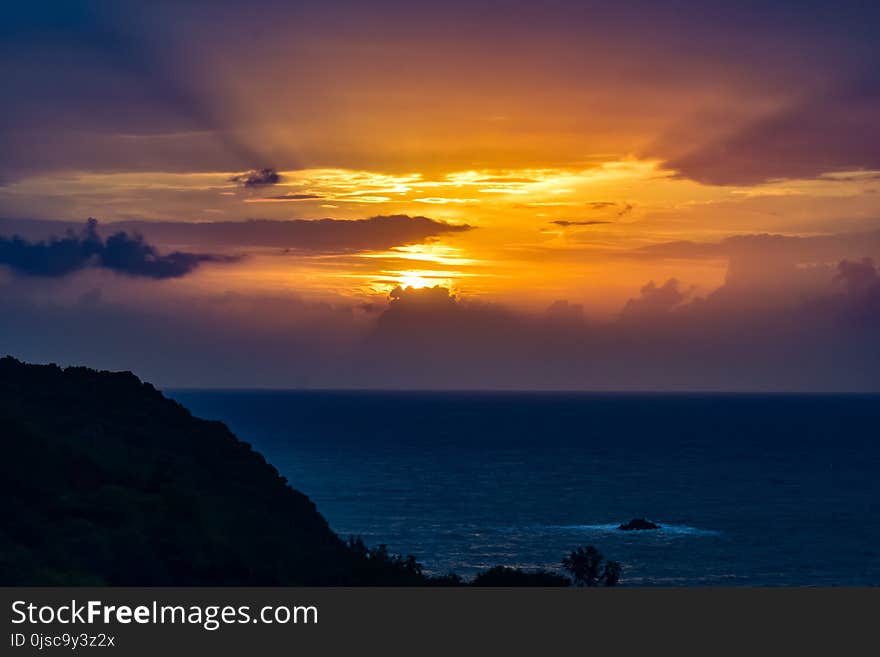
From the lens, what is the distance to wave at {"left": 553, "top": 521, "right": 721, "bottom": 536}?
126 m

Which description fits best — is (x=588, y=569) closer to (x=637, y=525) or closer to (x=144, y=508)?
(x=637, y=525)

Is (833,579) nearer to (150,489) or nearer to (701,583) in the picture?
(701,583)

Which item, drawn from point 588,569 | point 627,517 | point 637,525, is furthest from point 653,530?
point 588,569

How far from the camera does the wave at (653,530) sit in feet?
413

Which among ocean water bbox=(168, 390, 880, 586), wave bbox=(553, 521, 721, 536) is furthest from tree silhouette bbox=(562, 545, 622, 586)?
wave bbox=(553, 521, 721, 536)

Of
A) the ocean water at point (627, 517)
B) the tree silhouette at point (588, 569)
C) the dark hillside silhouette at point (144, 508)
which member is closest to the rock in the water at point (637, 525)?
the ocean water at point (627, 517)

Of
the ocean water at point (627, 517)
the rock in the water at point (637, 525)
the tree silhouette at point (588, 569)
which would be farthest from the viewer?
the rock in the water at point (637, 525)

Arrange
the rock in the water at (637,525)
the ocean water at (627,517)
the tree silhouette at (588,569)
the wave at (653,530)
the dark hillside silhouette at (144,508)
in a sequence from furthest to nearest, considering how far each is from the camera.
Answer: the rock in the water at (637,525), the wave at (653,530), the ocean water at (627,517), the tree silhouette at (588,569), the dark hillside silhouette at (144,508)

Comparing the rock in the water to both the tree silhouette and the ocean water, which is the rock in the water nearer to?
the ocean water

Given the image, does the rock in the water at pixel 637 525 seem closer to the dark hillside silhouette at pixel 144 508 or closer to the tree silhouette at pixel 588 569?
the tree silhouette at pixel 588 569

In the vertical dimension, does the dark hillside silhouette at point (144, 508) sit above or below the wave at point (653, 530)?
above

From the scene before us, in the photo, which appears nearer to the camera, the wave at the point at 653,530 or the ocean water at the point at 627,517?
the ocean water at the point at 627,517

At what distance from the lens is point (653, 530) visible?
128m

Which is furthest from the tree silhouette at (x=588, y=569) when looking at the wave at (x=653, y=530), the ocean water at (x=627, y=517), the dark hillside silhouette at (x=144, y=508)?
the wave at (x=653, y=530)
